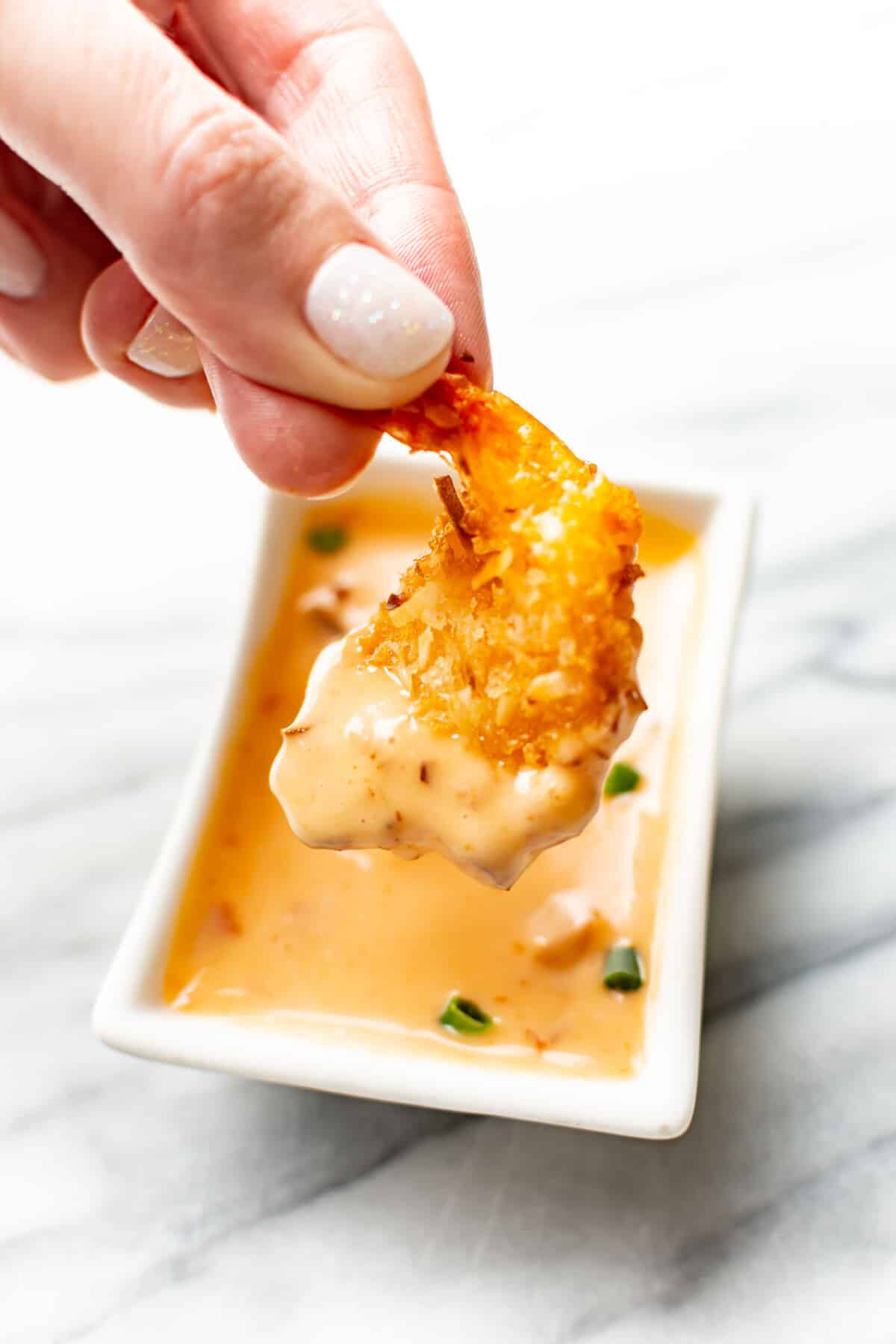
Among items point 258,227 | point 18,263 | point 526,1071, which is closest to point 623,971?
point 526,1071

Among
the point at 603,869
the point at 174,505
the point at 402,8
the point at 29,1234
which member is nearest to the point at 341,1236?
the point at 29,1234

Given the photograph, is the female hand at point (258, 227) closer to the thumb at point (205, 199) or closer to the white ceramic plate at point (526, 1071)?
the thumb at point (205, 199)

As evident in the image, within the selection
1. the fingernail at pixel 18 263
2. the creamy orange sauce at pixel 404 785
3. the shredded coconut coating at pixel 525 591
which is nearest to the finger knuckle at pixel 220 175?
the shredded coconut coating at pixel 525 591

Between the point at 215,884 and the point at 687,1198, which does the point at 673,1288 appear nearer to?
the point at 687,1198

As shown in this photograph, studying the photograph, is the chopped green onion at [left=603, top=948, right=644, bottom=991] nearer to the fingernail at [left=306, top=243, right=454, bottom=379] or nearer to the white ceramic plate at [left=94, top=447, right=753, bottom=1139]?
the white ceramic plate at [left=94, top=447, right=753, bottom=1139]

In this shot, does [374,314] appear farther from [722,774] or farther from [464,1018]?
[722,774]

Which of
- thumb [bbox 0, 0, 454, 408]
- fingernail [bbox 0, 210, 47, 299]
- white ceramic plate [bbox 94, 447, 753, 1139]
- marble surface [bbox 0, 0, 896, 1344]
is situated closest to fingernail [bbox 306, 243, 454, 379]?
thumb [bbox 0, 0, 454, 408]

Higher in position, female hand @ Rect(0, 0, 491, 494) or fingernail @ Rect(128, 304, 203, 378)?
female hand @ Rect(0, 0, 491, 494)
